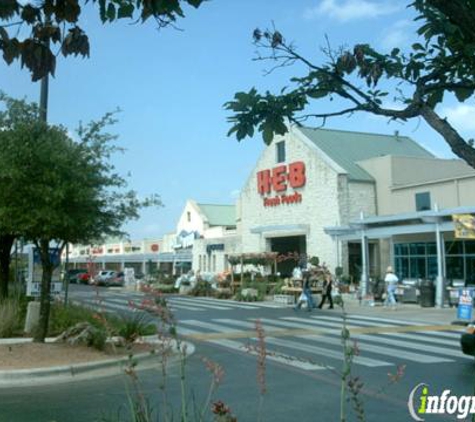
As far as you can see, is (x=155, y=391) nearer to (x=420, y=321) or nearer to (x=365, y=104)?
(x=365, y=104)

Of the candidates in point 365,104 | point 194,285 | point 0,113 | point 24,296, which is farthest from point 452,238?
point 365,104

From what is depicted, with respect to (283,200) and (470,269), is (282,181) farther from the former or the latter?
(470,269)

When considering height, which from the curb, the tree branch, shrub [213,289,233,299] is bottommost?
the curb

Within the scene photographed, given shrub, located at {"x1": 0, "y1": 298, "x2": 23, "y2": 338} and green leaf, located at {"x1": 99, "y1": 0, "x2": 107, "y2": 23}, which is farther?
shrub, located at {"x1": 0, "y1": 298, "x2": 23, "y2": 338}

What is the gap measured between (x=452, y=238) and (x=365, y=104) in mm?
27833

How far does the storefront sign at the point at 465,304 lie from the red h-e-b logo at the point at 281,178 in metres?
19.3

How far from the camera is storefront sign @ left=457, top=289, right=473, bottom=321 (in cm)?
1800

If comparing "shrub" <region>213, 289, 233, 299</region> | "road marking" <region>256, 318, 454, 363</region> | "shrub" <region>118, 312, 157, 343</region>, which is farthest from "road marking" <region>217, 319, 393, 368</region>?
"shrub" <region>213, 289, 233, 299</region>

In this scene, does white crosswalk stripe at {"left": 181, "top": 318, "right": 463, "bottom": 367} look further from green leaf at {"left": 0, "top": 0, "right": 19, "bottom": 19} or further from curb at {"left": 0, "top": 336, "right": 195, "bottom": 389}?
green leaf at {"left": 0, "top": 0, "right": 19, "bottom": 19}

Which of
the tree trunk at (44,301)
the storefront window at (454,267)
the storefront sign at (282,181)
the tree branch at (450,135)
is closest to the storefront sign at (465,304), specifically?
the storefront window at (454,267)

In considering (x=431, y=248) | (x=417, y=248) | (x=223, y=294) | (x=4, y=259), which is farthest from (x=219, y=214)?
(x=4, y=259)

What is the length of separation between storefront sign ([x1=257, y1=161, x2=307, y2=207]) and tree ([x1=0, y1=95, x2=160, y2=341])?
2596cm

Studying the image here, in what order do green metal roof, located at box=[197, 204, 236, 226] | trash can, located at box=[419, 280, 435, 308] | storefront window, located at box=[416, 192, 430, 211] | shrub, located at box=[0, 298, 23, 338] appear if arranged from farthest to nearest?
1. green metal roof, located at box=[197, 204, 236, 226]
2. storefront window, located at box=[416, 192, 430, 211]
3. trash can, located at box=[419, 280, 435, 308]
4. shrub, located at box=[0, 298, 23, 338]

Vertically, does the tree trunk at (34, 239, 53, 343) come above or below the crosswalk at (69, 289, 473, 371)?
above
